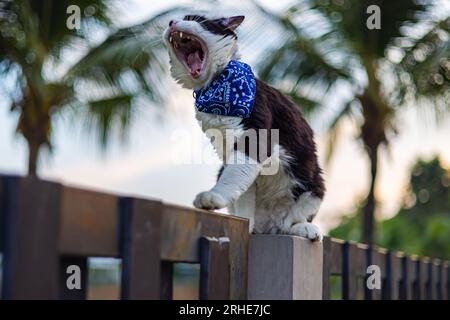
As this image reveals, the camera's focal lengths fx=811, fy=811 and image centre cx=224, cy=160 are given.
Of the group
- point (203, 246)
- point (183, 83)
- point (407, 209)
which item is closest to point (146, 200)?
point (203, 246)

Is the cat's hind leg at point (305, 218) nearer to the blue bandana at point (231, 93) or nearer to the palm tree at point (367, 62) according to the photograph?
the blue bandana at point (231, 93)

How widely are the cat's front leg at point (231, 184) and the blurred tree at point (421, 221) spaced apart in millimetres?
19136

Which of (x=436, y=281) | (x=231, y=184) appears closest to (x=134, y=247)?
(x=231, y=184)

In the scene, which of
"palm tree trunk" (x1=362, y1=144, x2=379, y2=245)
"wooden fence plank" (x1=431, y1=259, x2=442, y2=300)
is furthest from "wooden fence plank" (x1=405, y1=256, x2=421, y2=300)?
"palm tree trunk" (x1=362, y1=144, x2=379, y2=245)

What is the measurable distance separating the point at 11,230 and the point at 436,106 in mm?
8894

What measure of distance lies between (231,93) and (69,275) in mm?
1331

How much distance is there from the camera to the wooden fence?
4.65 feet

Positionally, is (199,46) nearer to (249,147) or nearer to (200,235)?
(249,147)

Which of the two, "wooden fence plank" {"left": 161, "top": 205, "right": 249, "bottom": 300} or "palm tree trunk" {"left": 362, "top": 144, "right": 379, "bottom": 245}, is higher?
"palm tree trunk" {"left": 362, "top": 144, "right": 379, "bottom": 245}

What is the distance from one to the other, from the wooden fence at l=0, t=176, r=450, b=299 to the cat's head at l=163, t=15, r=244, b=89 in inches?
26.1

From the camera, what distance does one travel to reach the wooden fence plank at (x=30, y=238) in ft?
4.57

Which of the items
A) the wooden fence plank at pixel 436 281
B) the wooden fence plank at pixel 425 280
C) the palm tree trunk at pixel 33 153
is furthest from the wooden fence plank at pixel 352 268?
the palm tree trunk at pixel 33 153

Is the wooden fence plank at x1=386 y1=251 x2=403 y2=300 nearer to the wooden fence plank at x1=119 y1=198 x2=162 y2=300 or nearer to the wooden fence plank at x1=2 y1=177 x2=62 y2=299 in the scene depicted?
the wooden fence plank at x1=119 y1=198 x2=162 y2=300

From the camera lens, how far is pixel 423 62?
344 inches
